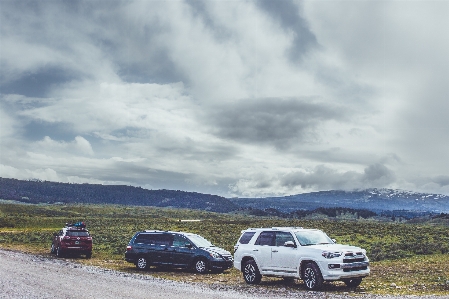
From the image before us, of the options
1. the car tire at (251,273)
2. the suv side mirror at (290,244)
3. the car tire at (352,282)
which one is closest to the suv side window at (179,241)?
the car tire at (251,273)

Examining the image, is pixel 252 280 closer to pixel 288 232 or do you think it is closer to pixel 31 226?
pixel 288 232

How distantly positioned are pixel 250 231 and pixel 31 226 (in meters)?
79.7

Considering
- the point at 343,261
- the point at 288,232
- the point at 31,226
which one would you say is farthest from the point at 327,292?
the point at 31,226

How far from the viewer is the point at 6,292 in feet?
50.5

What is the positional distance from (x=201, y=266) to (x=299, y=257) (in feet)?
A: 25.7

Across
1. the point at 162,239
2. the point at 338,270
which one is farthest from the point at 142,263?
the point at 338,270

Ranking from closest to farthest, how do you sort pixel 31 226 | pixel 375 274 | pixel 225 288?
pixel 225 288
pixel 375 274
pixel 31 226

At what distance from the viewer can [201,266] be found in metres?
23.9

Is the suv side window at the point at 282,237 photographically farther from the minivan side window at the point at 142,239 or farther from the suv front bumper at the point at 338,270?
the minivan side window at the point at 142,239

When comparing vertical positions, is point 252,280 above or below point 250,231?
below

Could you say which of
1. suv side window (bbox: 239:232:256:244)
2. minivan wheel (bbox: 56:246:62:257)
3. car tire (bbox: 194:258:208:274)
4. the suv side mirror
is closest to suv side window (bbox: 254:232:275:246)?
suv side window (bbox: 239:232:256:244)

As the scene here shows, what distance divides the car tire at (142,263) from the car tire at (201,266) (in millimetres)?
3348

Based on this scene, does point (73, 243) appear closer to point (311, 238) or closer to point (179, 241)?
point (179, 241)

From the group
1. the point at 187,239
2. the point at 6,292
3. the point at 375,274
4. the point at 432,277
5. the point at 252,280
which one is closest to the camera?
the point at 6,292
